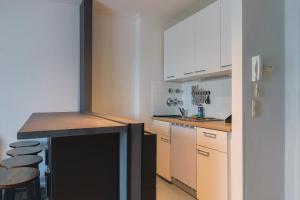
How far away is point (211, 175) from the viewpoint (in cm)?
230

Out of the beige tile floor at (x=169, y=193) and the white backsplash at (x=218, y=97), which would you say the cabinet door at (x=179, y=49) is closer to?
the white backsplash at (x=218, y=97)

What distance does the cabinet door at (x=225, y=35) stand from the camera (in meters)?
2.38

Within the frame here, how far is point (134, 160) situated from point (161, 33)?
2772mm

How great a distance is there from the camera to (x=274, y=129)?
206 centimetres

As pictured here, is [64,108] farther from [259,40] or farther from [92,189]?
[259,40]

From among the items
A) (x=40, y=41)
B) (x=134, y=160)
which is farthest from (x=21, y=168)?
(x=40, y=41)

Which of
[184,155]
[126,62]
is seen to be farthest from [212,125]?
[126,62]

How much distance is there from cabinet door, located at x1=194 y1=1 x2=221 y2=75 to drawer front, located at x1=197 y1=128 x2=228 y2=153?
28.3 inches

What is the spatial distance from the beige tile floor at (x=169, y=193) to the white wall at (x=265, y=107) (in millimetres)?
923

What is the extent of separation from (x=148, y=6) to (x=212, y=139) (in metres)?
2.06

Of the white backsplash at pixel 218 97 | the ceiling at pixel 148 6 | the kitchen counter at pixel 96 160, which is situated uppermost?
the ceiling at pixel 148 6

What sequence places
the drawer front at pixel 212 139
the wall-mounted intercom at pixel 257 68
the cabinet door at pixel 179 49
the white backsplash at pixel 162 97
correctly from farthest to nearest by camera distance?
the white backsplash at pixel 162 97, the cabinet door at pixel 179 49, the drawer front at pixel 212 139, the wall-mounted intercom at pixel 257 68

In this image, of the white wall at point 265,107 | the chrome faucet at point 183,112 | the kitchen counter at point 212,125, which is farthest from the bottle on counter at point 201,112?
the white wall at point 265,107

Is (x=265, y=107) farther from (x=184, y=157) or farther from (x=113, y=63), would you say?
(x=113, y=63)
